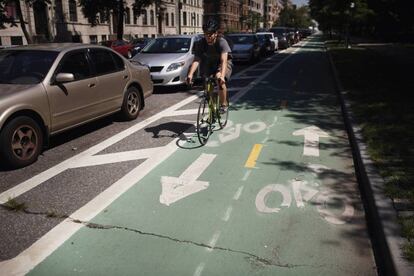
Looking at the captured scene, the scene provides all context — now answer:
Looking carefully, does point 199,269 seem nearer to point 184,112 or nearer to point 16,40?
point 184,112

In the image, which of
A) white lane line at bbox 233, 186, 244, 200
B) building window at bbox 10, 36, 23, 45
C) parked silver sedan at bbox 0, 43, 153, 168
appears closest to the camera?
white lane line at bbox 233, 186, 244, 200

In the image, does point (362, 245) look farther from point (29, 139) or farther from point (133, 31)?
point (133, 31)

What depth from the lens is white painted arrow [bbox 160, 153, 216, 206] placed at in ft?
16.3

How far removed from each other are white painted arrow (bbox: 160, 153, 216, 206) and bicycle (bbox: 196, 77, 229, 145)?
1.20 metres

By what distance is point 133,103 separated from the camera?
891 cm

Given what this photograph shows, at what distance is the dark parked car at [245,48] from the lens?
2172 centimetres

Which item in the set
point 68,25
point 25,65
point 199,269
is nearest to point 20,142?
point 25,65

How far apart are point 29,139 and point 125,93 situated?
9.30 ft

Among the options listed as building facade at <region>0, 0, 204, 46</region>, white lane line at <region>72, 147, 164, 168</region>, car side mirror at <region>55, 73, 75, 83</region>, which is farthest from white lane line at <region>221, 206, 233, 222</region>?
building facade at <region>0, 0, 204, 46</region>

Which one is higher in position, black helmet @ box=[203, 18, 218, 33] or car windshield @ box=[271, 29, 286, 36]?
car windshield @ box=[271, 29, 286, 36]

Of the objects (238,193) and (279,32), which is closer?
(238,193)

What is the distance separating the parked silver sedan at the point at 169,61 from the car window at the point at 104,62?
13.4 feet

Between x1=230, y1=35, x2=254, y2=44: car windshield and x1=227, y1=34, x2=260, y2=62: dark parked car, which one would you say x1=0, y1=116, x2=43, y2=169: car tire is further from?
x1=230, y1=35, x2=254, y2=44: car windshield

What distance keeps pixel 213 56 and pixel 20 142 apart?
11.5 ft
